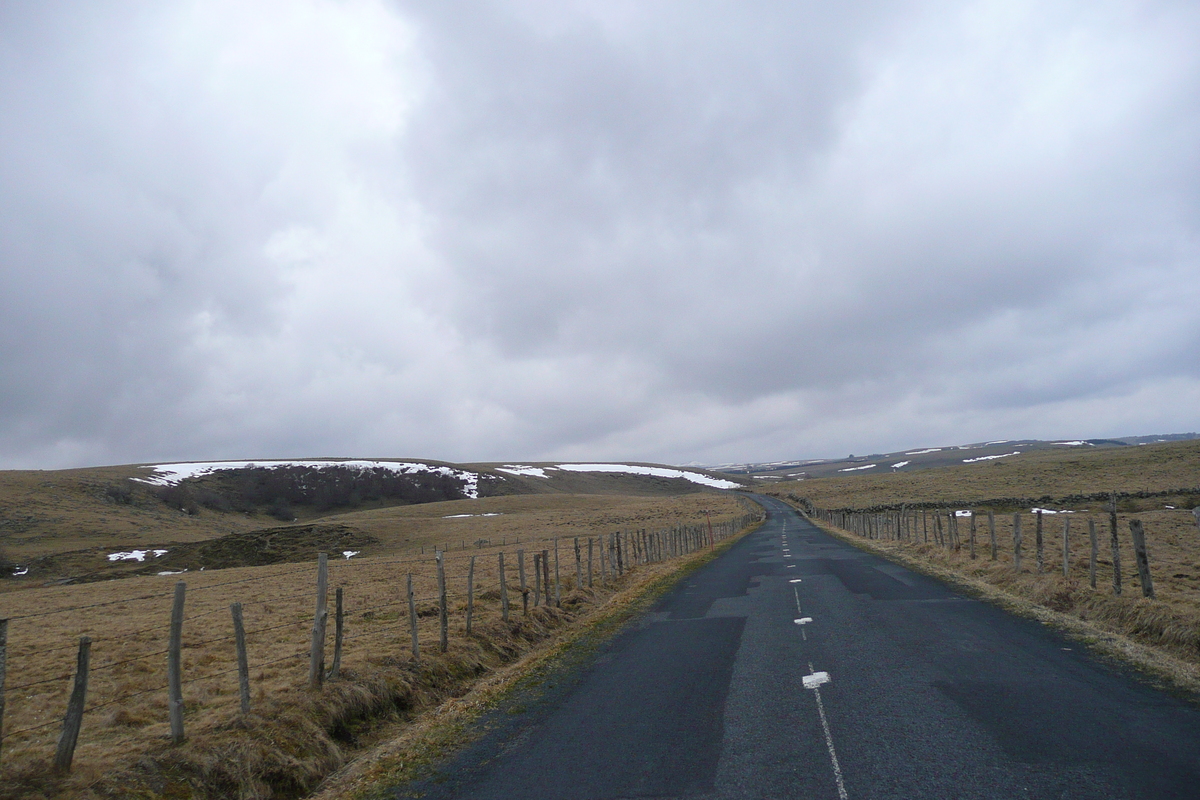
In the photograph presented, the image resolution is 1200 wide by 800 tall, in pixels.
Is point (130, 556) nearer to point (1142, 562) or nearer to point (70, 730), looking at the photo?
point (70, 730)

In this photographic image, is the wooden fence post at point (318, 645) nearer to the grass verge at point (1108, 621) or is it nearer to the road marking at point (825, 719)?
the road marking at point (825, 719)

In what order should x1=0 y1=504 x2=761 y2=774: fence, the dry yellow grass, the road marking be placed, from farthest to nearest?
1. x1=0 y1=504 x2=761 y2=774: fence
2. the dry yellow grass
3. the road marking

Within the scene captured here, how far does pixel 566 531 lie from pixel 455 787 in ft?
200

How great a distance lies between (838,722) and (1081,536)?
35.4 metres

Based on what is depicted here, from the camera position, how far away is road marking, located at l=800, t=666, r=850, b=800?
6.67 metres

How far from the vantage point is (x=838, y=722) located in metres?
8.55

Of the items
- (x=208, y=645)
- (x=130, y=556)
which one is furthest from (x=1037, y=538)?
(x=130, y=556)

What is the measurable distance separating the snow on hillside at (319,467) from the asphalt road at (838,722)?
150134 mm

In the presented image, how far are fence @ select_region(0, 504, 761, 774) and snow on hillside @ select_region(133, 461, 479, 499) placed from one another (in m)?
135

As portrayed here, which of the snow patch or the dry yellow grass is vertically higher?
the dry yellow grass

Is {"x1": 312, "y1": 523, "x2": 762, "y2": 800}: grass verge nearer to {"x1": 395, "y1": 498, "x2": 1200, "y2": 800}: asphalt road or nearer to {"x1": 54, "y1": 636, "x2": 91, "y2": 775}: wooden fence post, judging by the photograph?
{"x1": 395, "y1": 498, "x2": 1200, "y2": 800}: asphalt road

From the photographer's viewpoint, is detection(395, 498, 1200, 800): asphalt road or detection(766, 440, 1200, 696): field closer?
detection(395, 498, 1200, 800): asphalt road

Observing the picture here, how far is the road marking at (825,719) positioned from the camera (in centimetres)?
667

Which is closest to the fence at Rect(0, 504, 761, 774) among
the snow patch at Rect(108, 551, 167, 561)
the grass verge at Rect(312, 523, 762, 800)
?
the grass verge at Rect(312, 523, 762, 800)
